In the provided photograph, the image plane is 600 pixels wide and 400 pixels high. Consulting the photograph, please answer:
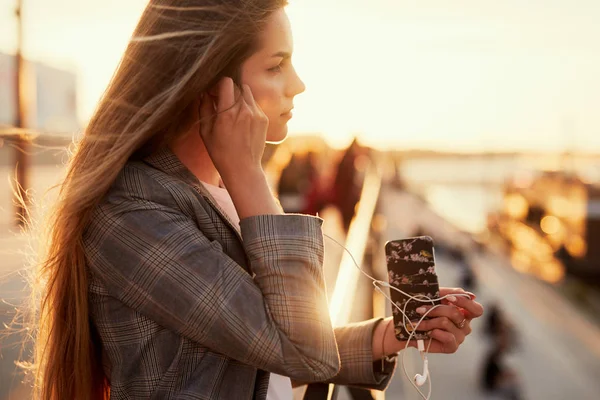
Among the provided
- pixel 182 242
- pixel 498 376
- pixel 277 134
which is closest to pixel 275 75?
pixel 277 134

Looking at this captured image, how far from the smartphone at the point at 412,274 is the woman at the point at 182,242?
0.29 metres

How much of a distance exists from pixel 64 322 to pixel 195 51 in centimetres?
60

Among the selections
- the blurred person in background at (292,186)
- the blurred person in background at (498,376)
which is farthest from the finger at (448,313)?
the blurred person in background at (498,376)

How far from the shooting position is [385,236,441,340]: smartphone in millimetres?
1724

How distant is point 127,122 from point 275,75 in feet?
1.10

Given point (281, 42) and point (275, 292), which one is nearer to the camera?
point (275, 292)

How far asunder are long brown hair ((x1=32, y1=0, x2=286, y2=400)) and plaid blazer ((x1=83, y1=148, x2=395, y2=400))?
36 mm

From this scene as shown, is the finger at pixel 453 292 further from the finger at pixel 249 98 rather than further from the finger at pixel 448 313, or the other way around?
the finger at pixel 249 98

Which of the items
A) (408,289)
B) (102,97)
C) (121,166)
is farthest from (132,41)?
(408,289)

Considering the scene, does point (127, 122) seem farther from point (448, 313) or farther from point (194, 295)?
point (448, 313)

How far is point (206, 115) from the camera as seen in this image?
157cm

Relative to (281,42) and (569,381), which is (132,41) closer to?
(281,42)

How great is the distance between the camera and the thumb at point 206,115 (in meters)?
1.57

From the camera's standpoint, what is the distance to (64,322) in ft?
5.17
